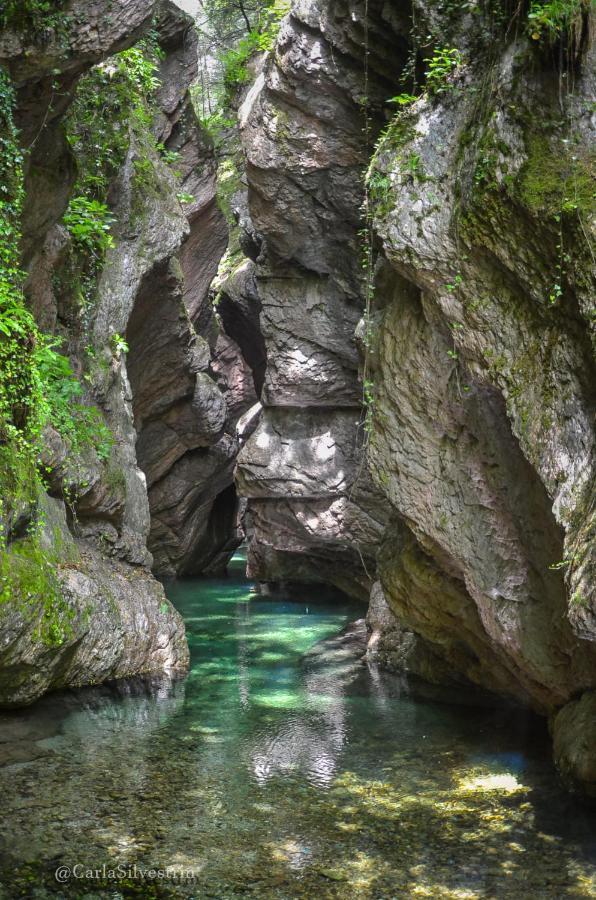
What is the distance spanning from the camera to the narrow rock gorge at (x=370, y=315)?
650 cm

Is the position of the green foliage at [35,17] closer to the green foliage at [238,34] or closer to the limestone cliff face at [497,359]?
the limestone cliff face at [497,359]

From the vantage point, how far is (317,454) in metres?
17.0

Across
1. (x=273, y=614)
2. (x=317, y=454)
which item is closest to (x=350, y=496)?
(x=317, y=454)

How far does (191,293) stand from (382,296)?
1045cm

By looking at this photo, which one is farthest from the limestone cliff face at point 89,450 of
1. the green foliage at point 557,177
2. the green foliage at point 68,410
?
the green foliage at point 557,177

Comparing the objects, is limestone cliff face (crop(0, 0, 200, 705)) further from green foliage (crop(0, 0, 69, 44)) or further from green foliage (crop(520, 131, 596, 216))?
green foliage (crop(520, 131, 596, 216))

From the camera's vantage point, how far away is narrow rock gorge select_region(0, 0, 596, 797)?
6496 millimetres

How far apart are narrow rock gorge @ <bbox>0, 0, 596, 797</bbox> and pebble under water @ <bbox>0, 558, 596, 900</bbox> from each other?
55 centimetres

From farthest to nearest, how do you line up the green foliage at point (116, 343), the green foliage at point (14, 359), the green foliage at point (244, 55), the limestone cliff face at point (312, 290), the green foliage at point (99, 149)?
the green foliage at point (244, 55) < the limestone cliff face at point (312, 290) < the green foliage at point (116, 343) < the green foliage at point (99, 149) < the green foliage at point (14, 359)

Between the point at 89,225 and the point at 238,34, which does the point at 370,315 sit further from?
the point at 238,34

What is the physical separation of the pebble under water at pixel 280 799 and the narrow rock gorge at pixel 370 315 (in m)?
0.55

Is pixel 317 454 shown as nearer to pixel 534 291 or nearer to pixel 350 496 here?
pixel 350 496

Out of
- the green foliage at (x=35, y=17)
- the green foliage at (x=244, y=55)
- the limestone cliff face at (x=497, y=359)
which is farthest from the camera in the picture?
the green foliage at (x=244, y=55)

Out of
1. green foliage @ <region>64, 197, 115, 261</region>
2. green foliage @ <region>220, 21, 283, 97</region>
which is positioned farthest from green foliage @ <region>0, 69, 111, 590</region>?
green foliage @ <region>220, 21, 283, 97</region>
